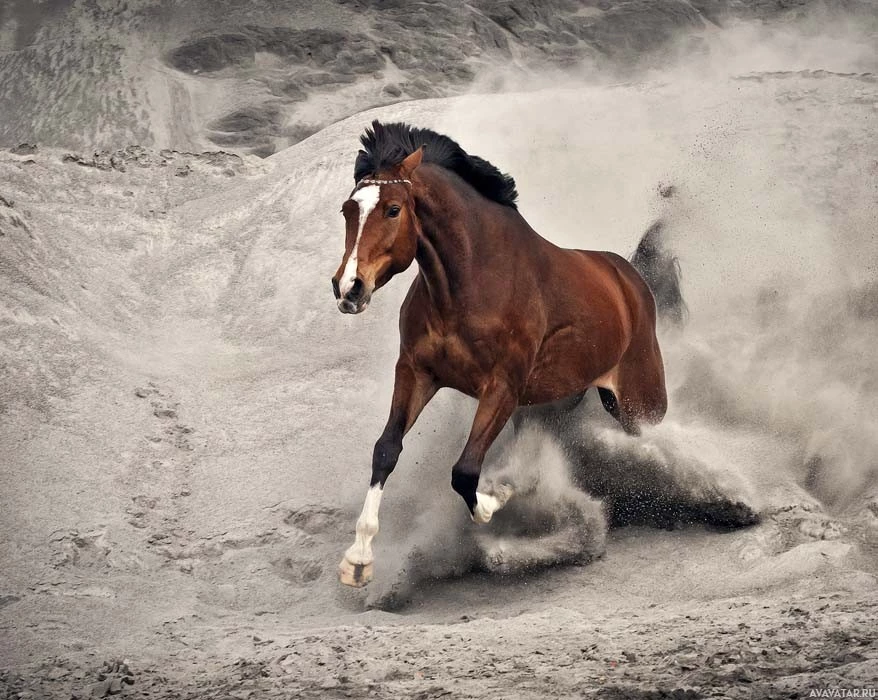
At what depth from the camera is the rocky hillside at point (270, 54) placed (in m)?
15.8

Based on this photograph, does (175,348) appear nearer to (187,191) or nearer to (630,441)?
(187,191)

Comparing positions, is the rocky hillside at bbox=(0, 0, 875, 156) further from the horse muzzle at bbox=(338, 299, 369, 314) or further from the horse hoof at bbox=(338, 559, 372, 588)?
the horse hoof at bbox=(338, 559, 372, 588)

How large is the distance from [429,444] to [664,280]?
6.92 ft

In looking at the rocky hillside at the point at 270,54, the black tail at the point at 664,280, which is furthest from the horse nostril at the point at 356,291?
the rocky hillside at the point at 270,54

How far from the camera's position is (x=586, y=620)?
4.45 m

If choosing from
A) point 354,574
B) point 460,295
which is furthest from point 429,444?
point 354,574

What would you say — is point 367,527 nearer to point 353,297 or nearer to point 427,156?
point 353,297

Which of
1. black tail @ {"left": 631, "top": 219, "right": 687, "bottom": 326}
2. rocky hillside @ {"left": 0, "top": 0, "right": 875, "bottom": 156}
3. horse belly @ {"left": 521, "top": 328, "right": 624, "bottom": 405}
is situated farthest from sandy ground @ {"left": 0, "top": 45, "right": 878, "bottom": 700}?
rocky hillside @ {"left": 0, "top": 0, "right": 875, "bottom": 156}

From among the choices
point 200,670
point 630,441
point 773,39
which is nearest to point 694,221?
point 630,441

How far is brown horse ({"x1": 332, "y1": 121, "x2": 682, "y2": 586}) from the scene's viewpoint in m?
4.73

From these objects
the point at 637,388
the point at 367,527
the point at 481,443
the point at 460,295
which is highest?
the point at 460,295

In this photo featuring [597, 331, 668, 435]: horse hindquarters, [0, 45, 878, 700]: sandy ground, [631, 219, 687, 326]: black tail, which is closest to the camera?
[0, 45, 878, 700]: sandy ground

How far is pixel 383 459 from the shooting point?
495cm

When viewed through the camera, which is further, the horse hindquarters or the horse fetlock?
the horse hindquarters
